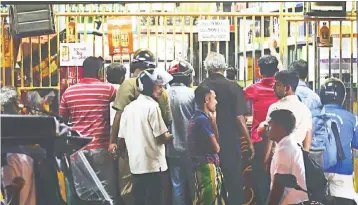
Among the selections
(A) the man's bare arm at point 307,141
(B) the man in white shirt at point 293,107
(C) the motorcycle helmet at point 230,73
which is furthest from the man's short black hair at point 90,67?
(A) the man's bare arm at point 307,141

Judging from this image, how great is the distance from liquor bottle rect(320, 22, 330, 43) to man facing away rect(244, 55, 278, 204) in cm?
34

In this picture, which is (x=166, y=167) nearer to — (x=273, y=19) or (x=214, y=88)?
(x=214, y=88)

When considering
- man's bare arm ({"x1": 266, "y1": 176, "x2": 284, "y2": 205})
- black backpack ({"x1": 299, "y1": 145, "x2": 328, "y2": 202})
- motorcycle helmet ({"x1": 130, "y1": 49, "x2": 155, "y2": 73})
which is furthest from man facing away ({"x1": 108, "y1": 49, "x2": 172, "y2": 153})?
black backpack ({"x1": 299, "y1": 145, "x2": 328, "y2": 202})

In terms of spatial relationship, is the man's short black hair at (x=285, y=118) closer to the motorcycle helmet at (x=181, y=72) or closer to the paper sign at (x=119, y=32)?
the motorcycle helmet at (x=181, y=72)

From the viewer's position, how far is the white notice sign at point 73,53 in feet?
15.0

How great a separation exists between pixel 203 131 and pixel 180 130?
0.14 meters

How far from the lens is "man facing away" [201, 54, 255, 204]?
4.53 metres

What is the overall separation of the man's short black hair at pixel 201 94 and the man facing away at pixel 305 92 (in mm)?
562

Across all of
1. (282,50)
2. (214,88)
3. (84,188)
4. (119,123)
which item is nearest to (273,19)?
(282,50)

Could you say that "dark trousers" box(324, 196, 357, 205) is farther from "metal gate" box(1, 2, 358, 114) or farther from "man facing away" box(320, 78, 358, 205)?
"metal gate" box(1, 2, 358, 114)

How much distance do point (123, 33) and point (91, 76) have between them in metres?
0.34

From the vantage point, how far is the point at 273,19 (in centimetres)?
469

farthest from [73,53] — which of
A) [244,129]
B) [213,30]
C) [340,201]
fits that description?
[340,201]

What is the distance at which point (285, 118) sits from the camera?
14.9ft
